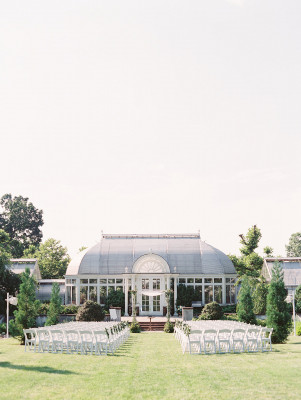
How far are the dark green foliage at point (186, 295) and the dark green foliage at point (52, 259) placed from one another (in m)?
23.1

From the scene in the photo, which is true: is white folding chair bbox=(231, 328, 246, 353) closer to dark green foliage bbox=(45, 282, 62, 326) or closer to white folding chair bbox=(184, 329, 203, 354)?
white folding chair bbox=(184, 329, 203, 354)

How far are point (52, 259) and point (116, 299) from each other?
23401 millimetres

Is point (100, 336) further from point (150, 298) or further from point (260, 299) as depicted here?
point (150, 298)

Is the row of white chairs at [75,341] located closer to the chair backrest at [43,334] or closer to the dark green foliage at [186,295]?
the chair backrest at [43,334]

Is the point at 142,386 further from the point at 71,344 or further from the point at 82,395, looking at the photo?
the point at 71,344

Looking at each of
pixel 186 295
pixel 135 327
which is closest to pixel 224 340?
pixel 135 327

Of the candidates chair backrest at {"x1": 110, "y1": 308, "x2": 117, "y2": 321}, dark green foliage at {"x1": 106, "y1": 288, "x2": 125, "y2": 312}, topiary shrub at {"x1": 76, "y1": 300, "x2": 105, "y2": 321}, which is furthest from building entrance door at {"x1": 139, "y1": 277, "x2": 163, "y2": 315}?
topiary shrub at {"x1": 76, "y1": 300, "x2": 105, "y2": 321}

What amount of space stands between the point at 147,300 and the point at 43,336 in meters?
20.9

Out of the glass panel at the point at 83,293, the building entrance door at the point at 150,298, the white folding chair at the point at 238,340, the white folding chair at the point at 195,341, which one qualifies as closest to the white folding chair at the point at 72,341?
the white folding chair at the point at 195,341

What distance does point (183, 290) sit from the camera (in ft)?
131

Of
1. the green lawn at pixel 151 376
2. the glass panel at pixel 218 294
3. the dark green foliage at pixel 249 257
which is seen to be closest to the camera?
the green lawn at pixel 151 376

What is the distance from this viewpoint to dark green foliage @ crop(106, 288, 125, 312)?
39438 millimetres

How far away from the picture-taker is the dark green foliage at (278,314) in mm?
22359

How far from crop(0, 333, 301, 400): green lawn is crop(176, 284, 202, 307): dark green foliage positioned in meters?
21.5
